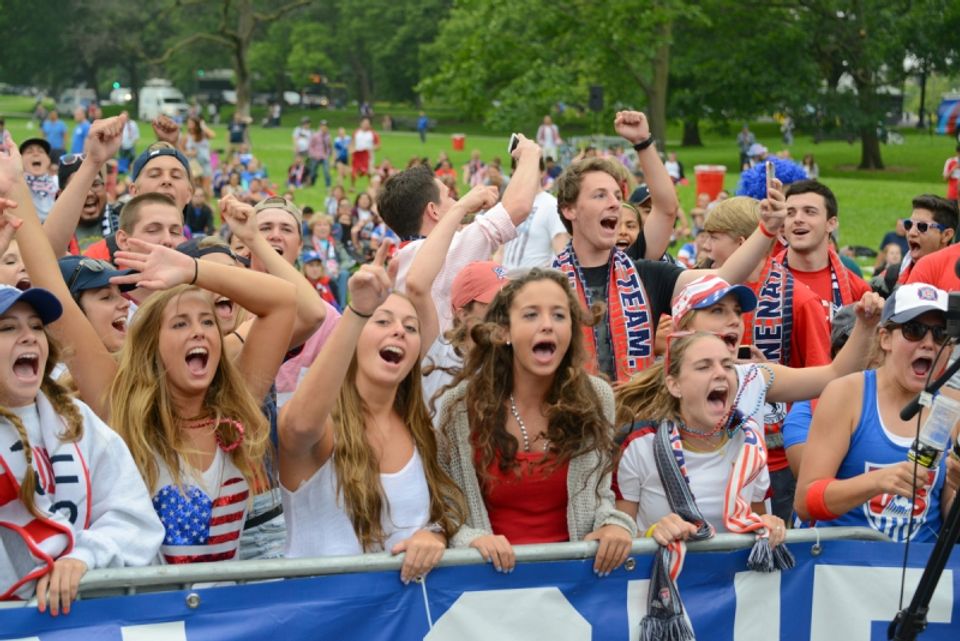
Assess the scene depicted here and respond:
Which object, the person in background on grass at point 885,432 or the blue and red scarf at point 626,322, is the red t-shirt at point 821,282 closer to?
the blue and red scarf at point 626,322

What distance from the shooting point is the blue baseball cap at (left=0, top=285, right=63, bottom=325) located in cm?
375

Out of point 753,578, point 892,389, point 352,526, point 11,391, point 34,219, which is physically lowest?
point 753,578

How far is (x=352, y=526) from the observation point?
4.30 meters

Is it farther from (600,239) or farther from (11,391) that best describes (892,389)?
(11,391)

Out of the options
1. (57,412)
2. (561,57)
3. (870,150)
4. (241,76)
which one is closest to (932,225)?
(57,412)

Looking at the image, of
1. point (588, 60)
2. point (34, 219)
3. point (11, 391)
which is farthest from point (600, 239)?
point (588, 60)

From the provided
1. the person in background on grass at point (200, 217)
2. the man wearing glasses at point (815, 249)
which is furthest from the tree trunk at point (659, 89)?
the man wearing glasses at point (815, 249)

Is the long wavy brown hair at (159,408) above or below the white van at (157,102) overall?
below

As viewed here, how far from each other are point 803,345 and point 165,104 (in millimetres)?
75942

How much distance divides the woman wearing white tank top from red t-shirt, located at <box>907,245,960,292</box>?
275 cm

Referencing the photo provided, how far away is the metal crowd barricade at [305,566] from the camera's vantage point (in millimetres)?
3725

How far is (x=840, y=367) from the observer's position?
4984 millimetres

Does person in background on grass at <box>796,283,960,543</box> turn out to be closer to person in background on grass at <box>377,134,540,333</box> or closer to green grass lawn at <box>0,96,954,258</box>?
person in background on grass at <box>377,134,540,333</box>

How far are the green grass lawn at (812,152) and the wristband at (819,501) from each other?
2208 centimetres
